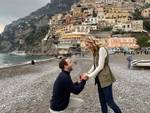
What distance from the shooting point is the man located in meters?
7.39

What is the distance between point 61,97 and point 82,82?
1.40 feet

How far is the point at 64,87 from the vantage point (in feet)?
24.3

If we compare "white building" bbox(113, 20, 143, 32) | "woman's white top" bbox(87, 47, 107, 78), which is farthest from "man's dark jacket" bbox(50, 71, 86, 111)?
"white building" bbox(113, 20, 143, 32)

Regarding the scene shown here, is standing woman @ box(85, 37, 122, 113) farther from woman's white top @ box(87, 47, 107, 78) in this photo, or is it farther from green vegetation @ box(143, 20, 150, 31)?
green vegetation @ box(143, 20, 150, 31)

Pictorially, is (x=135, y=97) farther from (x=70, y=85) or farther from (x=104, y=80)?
(x=70, y=85)

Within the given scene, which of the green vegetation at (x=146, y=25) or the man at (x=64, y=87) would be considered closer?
the man at (x=64, y=87)

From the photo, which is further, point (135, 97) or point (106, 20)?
point (106, 20)

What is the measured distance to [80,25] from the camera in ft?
620

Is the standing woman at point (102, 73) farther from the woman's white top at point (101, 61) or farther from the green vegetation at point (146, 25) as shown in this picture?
the green vegetation at point (146, 25)

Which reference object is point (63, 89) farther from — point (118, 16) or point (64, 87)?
point (118, 16)

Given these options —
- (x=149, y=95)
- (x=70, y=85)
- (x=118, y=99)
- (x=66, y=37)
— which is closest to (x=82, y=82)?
(x=70, y=85)

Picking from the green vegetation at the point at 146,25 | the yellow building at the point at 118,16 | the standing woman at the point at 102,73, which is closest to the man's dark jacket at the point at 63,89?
the standing woman at the point at 102,73

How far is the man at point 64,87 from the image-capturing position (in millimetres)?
7391

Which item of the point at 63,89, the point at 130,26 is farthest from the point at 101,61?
the point at 130,26
